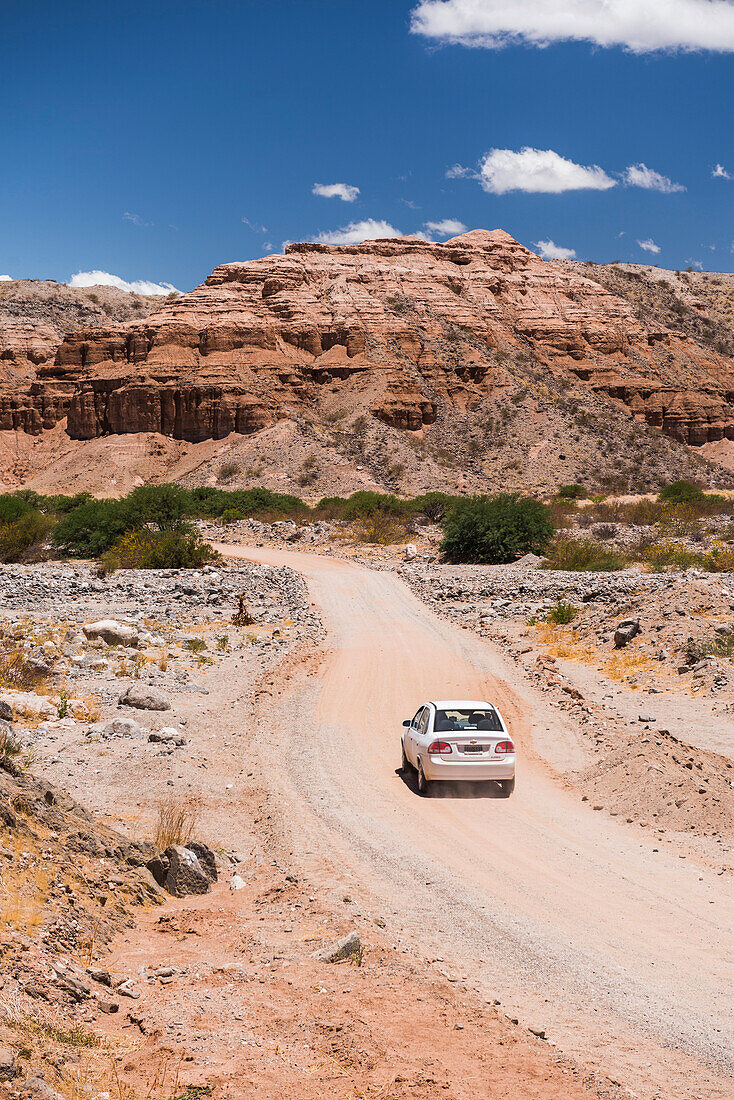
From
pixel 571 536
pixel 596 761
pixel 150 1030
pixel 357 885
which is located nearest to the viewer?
pixel 150 1030

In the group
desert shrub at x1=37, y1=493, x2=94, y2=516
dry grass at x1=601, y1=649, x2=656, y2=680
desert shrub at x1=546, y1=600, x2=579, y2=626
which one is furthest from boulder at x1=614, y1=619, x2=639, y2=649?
desert shrub at x1=37, y1=493, x2=94, y2=516

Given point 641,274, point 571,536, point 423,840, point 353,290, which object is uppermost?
point 641,274

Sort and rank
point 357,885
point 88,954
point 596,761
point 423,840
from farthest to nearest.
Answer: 1. point 596,761
2. point 423,840
3. point 357,885
4. point 88,954

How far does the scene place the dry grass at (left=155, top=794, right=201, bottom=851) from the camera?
8.54 metres

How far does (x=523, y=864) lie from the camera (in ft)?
28.1

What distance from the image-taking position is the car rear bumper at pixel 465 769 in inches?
429

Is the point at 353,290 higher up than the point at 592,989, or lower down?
higher up

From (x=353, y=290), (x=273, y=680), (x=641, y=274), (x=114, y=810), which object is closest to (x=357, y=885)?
(x=114, y=810)

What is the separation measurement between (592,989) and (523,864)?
2651 mm

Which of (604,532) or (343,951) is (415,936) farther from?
(604,532)

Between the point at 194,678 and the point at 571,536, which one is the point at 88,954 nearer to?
the point at 194,678

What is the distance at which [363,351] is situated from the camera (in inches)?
3415

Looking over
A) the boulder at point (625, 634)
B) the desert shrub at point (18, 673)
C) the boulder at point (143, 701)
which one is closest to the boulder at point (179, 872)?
the boulder at point (143, 701)

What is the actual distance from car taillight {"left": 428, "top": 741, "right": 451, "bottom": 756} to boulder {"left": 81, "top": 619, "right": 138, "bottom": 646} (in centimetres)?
1048
